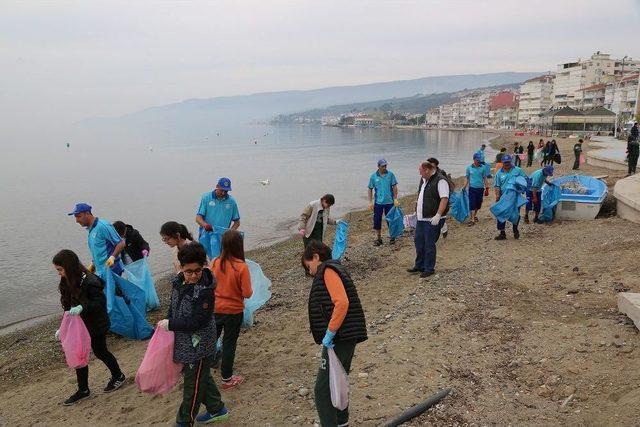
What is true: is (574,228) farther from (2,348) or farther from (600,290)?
(2,348)

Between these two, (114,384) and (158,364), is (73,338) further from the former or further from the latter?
(158,364)

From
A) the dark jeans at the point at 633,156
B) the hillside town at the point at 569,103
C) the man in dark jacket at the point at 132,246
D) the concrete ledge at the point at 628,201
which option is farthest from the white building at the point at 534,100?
the man in dark jacket at the point at 132,246

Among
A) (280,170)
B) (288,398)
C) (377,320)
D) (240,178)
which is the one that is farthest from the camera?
(280,170)

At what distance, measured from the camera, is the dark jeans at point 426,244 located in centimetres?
757

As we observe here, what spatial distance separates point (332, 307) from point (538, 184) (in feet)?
29.5

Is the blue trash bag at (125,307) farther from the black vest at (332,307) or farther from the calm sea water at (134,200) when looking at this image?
the calm sea water at (134,200)

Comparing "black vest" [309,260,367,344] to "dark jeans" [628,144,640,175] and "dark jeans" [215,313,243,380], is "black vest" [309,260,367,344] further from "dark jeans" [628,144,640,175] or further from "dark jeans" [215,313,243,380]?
"dark jeans" [628,144,640,175]

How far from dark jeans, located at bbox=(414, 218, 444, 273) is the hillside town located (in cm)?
6344

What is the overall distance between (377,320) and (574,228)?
6.22 meters

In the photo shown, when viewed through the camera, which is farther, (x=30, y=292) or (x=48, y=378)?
(x=30, y=292)

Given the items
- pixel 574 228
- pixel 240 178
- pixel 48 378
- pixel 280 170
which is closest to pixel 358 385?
pixel 48 378

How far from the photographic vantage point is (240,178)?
4066 cm

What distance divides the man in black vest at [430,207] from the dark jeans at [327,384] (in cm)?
419

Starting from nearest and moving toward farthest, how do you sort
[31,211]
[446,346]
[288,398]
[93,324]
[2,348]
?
[288,398] < [93,324] < [446,346] < [2,348] < [31,211]
